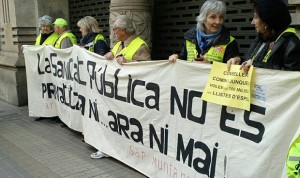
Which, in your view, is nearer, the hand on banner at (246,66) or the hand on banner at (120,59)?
the hand on banner at (246,66)

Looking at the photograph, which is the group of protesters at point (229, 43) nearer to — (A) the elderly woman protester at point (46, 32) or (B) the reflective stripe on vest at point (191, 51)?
(B) the reflective stripe on vest at point (191, 51)

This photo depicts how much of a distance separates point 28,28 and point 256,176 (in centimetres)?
703

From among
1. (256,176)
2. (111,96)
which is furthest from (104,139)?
(256,176)

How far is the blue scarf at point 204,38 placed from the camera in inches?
125

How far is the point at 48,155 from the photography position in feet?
15.3

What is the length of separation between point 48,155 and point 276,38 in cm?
337

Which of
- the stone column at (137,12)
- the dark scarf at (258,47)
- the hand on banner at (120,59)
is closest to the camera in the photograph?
the dark scarf at (258,47)

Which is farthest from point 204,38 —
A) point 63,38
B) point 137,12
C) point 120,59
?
point 63,38

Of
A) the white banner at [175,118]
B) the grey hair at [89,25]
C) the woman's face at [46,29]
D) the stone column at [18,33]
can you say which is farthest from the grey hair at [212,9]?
the stone column at [18,33]

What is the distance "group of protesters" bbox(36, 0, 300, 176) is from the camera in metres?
2.51

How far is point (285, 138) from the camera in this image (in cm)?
242

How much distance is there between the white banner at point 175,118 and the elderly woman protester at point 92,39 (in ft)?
1.02

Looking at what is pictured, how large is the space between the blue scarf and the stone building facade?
0.92 metres

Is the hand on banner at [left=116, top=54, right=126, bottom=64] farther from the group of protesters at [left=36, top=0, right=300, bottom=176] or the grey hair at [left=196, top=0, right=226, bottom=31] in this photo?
the grey hair at [left=196, top=0, right=226, bottom=31]
